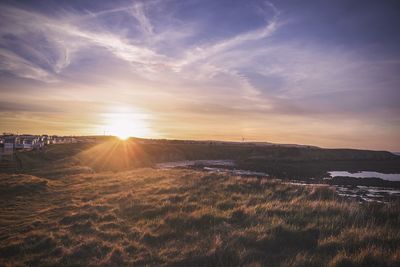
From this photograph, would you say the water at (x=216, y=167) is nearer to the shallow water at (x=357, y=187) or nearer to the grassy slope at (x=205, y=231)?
the shallow water at (x=357, y=187)

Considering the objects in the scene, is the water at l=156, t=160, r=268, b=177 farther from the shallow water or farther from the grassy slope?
the grassy slope

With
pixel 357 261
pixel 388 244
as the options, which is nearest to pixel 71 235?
pixel 357 261

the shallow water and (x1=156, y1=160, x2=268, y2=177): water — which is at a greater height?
the shallow water

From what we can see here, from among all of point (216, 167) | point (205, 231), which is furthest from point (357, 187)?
Result: point (205, 231)

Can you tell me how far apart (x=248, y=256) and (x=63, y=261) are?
18.3 ft

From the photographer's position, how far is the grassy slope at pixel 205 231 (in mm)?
8070

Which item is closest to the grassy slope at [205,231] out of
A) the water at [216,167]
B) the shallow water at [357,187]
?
the shallow water at [357,187]

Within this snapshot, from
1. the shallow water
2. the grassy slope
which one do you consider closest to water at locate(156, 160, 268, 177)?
the shallow water

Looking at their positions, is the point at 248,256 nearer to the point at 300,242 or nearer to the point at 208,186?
the point at 300,242

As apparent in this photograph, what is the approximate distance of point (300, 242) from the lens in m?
8.95

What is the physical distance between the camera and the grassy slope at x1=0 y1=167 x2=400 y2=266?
807 centimetres

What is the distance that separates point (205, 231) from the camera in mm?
10523

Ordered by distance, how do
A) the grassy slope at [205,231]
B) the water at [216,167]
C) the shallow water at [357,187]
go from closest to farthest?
the grassy slope at [205,231]
the shallow water at [357,187]
the water at [216,167]

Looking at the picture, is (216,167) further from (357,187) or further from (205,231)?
(205,231)
